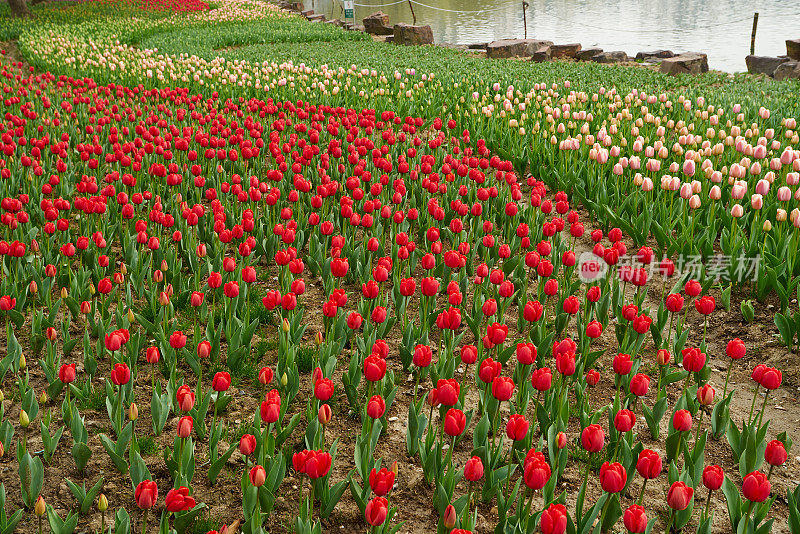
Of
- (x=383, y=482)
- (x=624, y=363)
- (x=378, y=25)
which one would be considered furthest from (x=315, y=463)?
(x=378, y=25)

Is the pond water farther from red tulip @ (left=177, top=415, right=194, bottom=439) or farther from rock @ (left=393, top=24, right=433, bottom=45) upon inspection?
red tulip @ (left=177, top=415, right=194, bottom=439)

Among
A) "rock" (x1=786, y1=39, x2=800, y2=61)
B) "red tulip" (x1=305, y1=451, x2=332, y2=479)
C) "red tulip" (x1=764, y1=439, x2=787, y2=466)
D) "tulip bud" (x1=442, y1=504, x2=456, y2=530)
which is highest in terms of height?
"rock" (x1=786, y1=39, x2=800, y2=61)

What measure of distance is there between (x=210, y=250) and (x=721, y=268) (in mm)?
3469

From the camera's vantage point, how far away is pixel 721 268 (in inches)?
181

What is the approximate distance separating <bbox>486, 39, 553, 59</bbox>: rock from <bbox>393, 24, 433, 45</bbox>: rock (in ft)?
10.7

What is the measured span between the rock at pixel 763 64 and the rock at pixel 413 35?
31.3ft

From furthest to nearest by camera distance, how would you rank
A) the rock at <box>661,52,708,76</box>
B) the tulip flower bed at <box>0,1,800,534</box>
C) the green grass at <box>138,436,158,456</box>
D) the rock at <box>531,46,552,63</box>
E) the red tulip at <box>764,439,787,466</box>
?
the rock at <box>531,46,552,63</box>
the rock at <box>661,52,708,76</box>
the green grass at <box>138,436,158,456</box>
the tulip flower bed at <box>0,1,800,534</box>
the red tulip at <box>764,439,787,466</box>

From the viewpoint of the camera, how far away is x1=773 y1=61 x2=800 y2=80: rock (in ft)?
46.7

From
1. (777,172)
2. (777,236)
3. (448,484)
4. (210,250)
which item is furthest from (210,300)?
(777,172)

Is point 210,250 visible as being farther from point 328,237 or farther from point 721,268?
point 721,268

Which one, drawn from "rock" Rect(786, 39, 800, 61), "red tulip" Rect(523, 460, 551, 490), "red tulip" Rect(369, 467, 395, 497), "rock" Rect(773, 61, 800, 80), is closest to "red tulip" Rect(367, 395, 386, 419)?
"red tulip" Rect(369, 467, 395, 497)

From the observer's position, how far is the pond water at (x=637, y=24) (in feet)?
71.5

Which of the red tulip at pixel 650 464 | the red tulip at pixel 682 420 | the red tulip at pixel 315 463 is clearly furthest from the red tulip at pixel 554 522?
the red tulip at pixel 682 420

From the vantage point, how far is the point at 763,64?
15.6 metres
